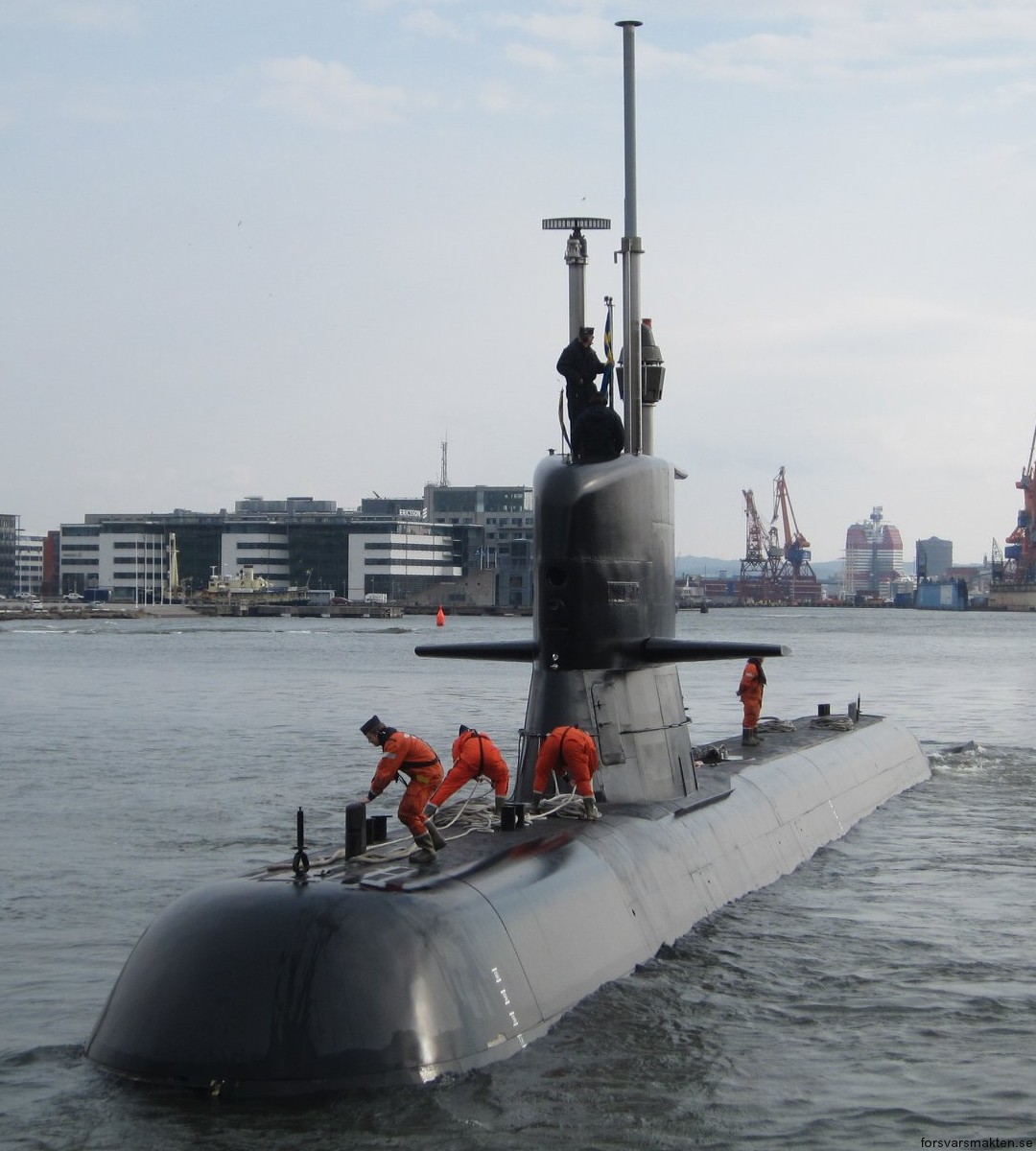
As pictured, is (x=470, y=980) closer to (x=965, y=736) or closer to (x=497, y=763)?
(x=497, y=763)

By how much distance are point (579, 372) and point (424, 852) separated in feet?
17.2

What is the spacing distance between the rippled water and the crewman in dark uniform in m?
4.74

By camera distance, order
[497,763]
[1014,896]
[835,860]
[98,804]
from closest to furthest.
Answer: [497,763] → [1014,896] → [835,860] → [98,804]

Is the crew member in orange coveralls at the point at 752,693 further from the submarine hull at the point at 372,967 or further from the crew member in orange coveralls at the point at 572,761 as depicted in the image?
the submarine hull at the point at 372,967

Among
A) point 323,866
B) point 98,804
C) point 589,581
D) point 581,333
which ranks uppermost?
point 581,333

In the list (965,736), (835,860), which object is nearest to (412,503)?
(965,736)

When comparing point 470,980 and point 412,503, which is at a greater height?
point 412,503

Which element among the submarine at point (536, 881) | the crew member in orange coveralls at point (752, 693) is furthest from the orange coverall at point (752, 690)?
the submarine at point (536, 881)

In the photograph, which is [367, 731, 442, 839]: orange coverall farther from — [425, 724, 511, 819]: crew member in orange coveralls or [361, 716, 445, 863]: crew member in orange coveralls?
[425, 724, 511, 819]: crew member in orange coveralls

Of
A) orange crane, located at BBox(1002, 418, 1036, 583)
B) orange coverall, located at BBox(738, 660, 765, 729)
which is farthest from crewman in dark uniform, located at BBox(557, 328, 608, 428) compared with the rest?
orange crane, located at BBox(1002, 418, 1036, 583)

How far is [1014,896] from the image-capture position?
16.4 m

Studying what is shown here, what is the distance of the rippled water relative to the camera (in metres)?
9.17

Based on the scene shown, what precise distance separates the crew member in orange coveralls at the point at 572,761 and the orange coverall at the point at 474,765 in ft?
1.04

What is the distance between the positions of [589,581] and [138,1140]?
21.5 ft
